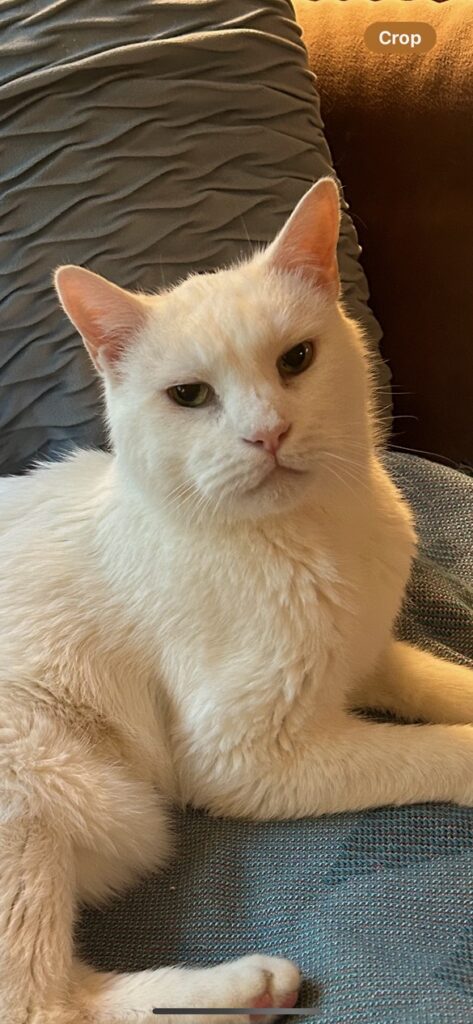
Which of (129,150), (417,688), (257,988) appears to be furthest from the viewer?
(129,150)

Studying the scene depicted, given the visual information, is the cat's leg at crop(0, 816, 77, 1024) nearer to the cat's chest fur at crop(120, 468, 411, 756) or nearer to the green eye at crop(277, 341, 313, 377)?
the cat's chest fur at crop(120, 468, 411, 756)

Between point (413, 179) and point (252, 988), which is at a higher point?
point (413, 179)

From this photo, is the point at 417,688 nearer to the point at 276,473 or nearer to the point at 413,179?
the point at 276,473

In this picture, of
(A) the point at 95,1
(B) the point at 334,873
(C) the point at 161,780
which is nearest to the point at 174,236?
(A) the point at 95,1

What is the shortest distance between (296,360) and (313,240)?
Answer: 0.15m

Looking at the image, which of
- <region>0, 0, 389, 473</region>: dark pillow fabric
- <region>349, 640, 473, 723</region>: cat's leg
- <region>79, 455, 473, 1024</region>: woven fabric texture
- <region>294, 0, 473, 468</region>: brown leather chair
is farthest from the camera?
<region>294, 0, 473, 468</region>: brown leather chair

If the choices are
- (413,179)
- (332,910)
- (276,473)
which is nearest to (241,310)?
(276,473)

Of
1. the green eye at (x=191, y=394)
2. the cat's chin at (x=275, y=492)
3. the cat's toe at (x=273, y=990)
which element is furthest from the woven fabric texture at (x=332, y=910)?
the green eye at (x=191, y=394)

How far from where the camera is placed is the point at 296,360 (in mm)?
891

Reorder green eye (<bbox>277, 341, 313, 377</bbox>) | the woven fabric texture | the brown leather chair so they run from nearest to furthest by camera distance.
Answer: the woven fabric texture, green eye (<bbox>277, 341, 313, 377</bbox>), the brown leather chair

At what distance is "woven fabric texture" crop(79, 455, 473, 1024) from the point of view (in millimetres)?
765

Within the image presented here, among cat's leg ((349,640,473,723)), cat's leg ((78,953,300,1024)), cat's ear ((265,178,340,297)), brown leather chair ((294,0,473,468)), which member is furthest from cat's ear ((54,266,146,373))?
brown leather chair ((294,0,473,468))

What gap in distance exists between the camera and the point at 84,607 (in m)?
1.01

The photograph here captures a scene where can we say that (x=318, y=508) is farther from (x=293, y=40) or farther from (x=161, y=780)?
(x=293, y=40)
